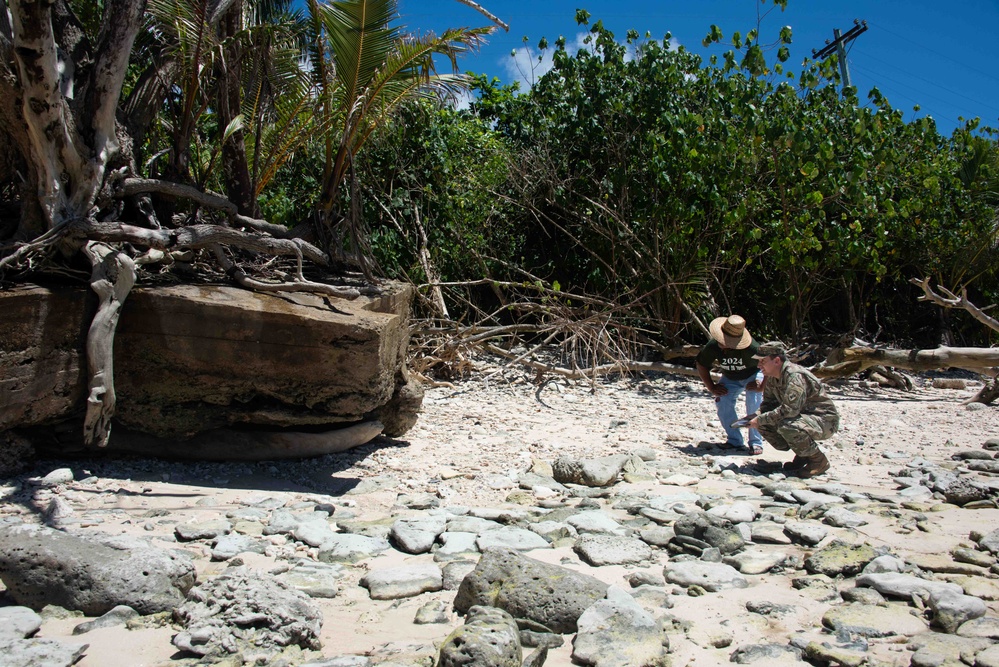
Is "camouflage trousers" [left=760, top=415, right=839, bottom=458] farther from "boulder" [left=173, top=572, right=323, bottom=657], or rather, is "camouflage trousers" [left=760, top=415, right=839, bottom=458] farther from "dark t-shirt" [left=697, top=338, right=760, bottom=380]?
"boulder" [left=173, top=572, right=323, bottom=657]

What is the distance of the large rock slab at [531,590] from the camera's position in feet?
11.9

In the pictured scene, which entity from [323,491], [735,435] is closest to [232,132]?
[323,491]

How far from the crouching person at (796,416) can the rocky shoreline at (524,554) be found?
0.22 m

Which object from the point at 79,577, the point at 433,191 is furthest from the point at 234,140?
the point at 79,577

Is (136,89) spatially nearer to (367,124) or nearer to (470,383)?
(367,124)

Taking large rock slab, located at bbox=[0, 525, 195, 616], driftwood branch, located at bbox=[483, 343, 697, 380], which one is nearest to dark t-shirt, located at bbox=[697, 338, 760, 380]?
driftwood branch, located at bbox=[483, 343, 697, 380]

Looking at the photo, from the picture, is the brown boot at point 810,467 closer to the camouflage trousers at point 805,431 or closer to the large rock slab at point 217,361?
the camouflage trousers at point 805,431

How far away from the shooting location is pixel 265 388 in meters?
5.81

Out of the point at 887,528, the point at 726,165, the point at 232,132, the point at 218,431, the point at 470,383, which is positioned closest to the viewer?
the point at 887,528

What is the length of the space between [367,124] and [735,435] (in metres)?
4.56

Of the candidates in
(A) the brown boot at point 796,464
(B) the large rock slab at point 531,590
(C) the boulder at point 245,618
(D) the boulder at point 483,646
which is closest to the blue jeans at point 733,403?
(A) the brown boot at point 796,464

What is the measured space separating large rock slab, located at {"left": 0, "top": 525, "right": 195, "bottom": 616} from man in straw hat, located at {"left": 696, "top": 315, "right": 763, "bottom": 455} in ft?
16.4

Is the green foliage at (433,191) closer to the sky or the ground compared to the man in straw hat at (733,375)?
closer to the sky

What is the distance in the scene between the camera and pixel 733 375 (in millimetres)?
7348
